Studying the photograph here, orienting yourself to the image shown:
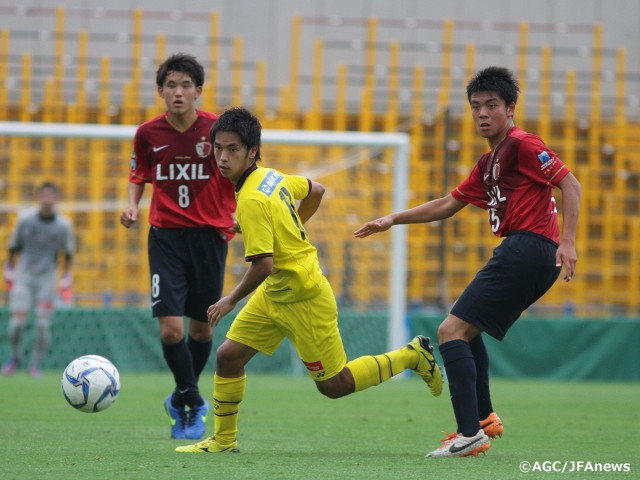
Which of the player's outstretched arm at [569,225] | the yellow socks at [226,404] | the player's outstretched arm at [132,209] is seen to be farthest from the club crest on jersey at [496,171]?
the player's outstretched arm at [132,209]

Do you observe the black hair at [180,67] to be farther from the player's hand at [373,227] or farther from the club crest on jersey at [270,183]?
the player's hand at [373,227]

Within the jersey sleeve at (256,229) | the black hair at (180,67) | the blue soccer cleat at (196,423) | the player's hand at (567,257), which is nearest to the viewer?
the player's hand at (567,257)

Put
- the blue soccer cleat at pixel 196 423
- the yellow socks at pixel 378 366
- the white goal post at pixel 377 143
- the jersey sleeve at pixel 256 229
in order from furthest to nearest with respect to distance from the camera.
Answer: the white goal post at pixel 377 143 → the blue soccer cleat at pixel 196 423 → the yellow socks at pixel 378 366 → the jersey sleeve at pixel 256 229

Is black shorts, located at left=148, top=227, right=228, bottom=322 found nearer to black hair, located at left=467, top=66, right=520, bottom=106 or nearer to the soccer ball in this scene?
the soccer ball

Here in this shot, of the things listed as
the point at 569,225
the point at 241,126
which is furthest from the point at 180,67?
the point at 569,225

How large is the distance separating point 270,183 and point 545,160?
1.43 metres

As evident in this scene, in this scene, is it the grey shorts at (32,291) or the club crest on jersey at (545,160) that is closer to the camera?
the club crest on jersey at (545,160)

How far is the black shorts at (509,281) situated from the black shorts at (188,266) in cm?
191

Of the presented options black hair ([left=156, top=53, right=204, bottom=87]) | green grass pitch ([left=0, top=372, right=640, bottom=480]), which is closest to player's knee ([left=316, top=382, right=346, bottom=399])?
green grass pitch ([left=0, top=372, right=640, bottom=480])

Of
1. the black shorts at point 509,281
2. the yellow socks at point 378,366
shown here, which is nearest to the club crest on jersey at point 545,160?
the black shorts at point 509,281

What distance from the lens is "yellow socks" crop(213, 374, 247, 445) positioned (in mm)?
5172

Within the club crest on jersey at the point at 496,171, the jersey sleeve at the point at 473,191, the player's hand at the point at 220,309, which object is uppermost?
the club crest on jersey at the point at 496,171

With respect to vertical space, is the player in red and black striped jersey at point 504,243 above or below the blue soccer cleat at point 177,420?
above

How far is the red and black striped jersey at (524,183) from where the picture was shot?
5.05 metres
